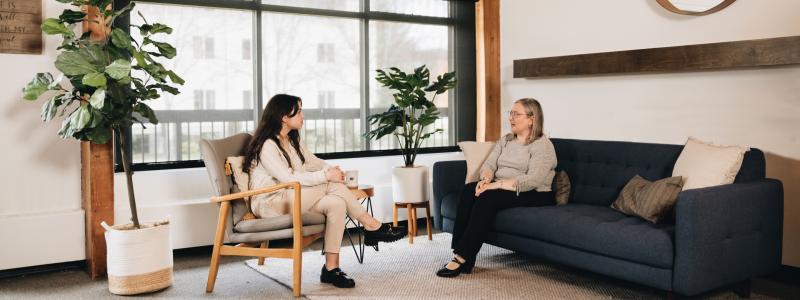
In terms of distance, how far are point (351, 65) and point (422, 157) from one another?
3.24 ft

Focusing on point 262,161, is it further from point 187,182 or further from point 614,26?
point 614,26

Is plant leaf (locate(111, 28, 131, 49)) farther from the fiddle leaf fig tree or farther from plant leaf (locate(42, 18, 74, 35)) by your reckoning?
plant leaf (locate(42, 18, 74, 35))

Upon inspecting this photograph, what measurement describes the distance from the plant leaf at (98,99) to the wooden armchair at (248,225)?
593mm

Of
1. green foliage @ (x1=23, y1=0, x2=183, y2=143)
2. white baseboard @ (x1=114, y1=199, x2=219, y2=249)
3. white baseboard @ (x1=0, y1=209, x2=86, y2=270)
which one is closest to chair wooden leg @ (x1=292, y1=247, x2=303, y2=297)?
green foliage @ (x1=23, y1=0, x2=183, y2=143)

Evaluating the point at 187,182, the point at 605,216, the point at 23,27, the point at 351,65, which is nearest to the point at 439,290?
the point at 605,216

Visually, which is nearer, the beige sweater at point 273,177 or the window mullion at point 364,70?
the beige sweater at point 273,177

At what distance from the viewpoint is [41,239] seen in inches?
162

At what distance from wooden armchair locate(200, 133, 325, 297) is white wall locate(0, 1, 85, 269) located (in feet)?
3.29

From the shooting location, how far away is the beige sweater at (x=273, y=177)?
3.82 m

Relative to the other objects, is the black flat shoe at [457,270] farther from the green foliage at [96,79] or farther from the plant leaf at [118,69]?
the plant leaf at [118,69]

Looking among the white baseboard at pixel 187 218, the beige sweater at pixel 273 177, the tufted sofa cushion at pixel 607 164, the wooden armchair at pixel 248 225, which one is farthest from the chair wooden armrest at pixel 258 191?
the tufted sofa cushion at pixel 607 164

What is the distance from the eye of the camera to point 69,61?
3.49 meters

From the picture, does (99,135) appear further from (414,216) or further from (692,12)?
(692,12)

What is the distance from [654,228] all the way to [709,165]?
1.61 ft
